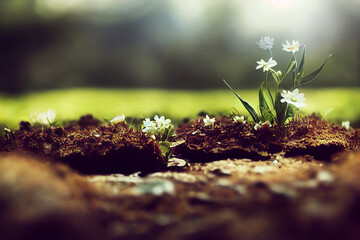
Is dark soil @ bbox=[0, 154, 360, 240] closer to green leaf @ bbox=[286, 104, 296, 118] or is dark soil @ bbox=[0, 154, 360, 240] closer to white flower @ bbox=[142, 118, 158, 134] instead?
white flower @ bbox=[142, 118, 158, 134]

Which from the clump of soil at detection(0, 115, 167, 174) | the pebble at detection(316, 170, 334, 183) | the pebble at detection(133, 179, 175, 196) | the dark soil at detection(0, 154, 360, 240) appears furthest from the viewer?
the clump of soil at detection(0, 115, 167, 174)

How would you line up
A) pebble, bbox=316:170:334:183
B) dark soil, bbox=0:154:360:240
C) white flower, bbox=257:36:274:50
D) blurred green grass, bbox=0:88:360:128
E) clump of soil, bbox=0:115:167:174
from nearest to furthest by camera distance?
1. dark soil, bbox=0:154:360:240
2. pebble, bbox=316:170:334:183
3. clump of soil, bbox=0:115:167:174
4. white flower, bbox=257:36:274:50
5. blurred green grass, bbox=0:88:360:128

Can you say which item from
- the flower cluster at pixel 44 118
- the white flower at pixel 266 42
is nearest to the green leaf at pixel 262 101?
the white flower at pixel 266 42

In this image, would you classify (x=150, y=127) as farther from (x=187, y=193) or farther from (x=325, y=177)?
(x=325, y=177)

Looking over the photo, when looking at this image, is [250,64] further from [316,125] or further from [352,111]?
[316,125]

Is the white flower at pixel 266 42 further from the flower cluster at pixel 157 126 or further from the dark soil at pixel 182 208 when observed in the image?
the dark soil at pixel 182 208

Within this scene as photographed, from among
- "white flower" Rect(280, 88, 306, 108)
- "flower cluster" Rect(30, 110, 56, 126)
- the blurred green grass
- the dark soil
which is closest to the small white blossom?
the dark soil
